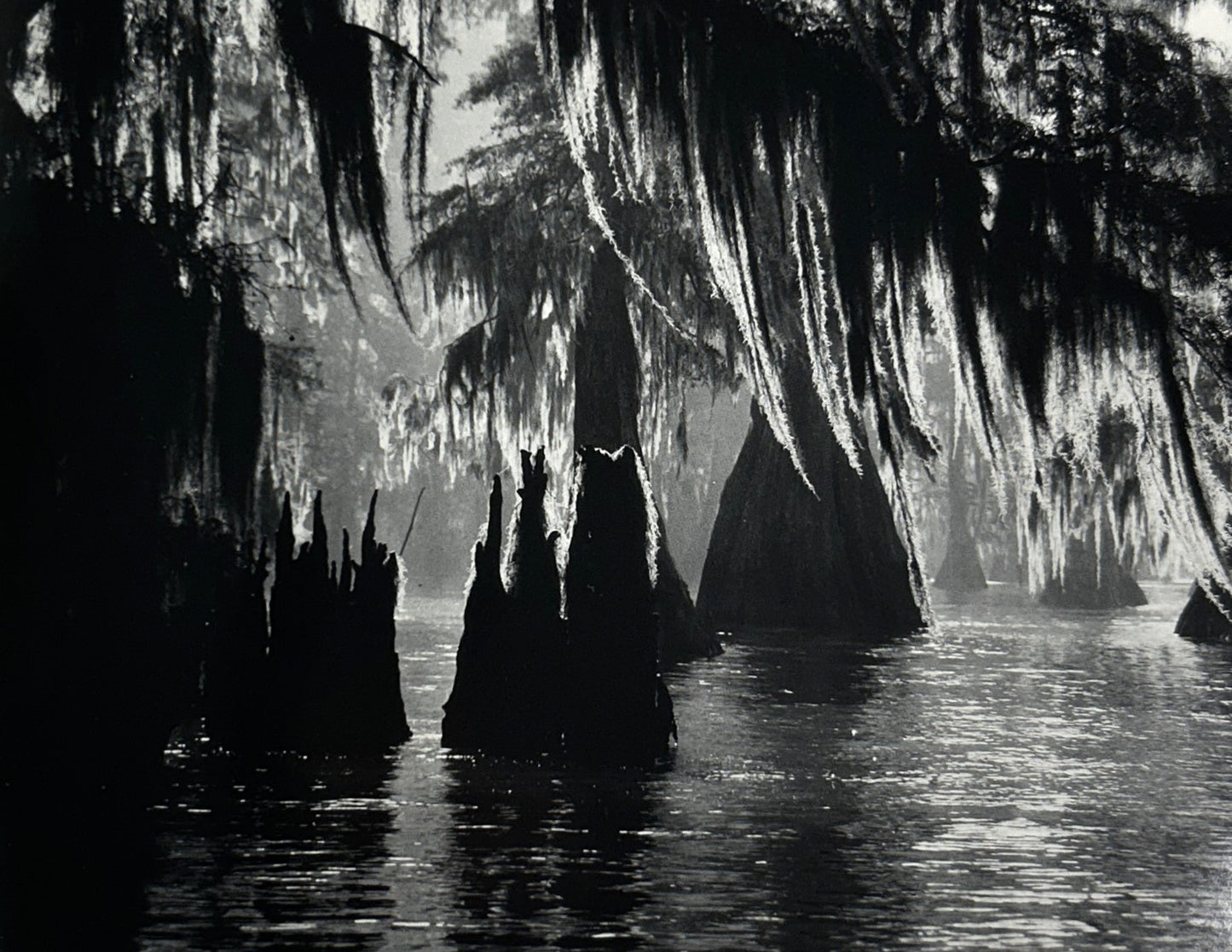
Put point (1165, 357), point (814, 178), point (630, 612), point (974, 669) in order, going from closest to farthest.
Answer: point (1165, 357)
point (814, 178)
point (630, 612)
point (974, 669)

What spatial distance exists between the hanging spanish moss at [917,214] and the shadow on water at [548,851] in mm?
1500

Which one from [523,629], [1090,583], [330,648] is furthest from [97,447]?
[1090,583]

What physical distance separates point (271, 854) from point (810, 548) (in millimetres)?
15399

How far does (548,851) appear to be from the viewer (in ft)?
19.2

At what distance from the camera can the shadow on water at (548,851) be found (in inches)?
180

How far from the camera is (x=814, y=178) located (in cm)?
459

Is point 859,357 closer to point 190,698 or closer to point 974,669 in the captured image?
point 190,698

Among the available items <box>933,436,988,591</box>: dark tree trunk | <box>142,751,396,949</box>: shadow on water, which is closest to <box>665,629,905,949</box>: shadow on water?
<box>142,751,396,949</box>: shadow on water

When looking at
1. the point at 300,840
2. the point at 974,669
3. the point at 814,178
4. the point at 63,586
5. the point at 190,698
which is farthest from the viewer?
the point at 974,669

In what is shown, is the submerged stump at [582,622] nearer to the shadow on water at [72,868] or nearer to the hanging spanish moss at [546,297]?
the shadow on water at [72,868]

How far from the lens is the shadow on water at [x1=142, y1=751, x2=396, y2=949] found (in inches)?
176

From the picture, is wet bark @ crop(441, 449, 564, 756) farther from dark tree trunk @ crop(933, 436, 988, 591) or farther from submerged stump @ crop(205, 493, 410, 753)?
dark tree trunk @ crop(933, 436, 988, 591)

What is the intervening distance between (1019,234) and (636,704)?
453cm

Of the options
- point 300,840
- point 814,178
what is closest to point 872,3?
point 814,178
